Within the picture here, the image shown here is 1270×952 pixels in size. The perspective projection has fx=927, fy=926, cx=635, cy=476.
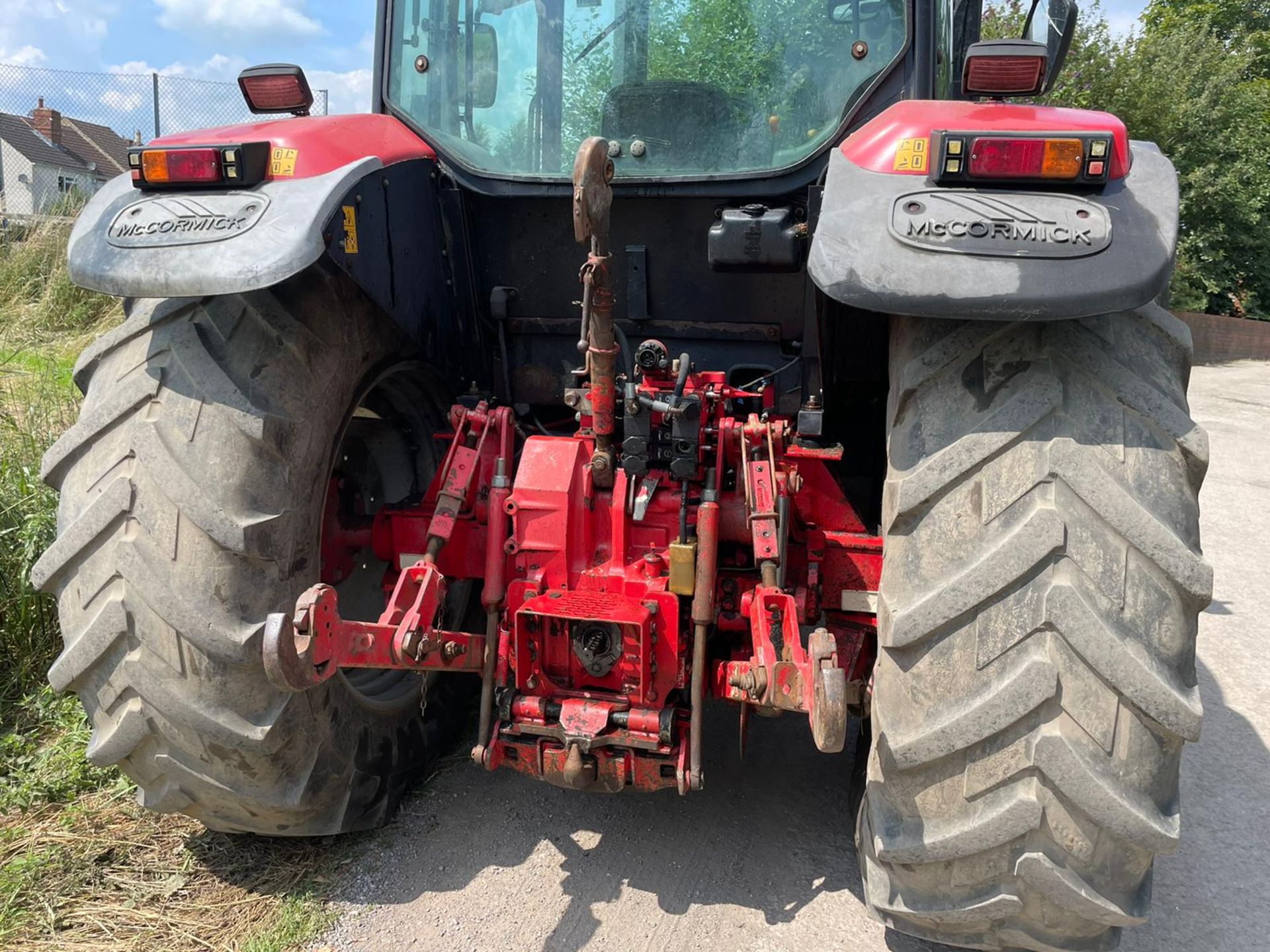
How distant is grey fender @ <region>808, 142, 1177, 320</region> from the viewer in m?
1.68

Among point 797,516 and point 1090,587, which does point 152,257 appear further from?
point 1090,587

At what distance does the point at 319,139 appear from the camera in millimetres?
2250

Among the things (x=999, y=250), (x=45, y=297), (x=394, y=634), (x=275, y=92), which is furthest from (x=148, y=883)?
(x=45, y=297)

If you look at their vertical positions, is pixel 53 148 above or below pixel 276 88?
above

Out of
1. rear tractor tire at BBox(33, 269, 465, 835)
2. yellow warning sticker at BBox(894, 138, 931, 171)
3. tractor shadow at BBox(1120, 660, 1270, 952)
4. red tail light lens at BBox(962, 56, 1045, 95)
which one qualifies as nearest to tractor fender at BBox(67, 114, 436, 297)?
rear tractor tire at BBox(33, 269, 465, 835)

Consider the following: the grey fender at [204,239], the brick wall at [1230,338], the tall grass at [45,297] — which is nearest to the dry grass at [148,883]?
the grey fender at [204,239]

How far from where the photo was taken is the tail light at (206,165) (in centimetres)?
211

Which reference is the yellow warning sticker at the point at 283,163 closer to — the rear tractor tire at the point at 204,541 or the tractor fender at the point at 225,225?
the tractor fender at the point at 225,225

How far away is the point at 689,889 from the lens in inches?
96.9

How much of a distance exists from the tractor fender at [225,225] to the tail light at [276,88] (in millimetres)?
463

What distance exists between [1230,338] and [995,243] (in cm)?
2178

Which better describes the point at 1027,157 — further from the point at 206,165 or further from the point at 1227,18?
the point at 1227,18

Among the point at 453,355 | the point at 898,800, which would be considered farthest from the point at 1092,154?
the point at 453,355

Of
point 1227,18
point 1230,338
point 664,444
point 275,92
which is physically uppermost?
point 1227,18
